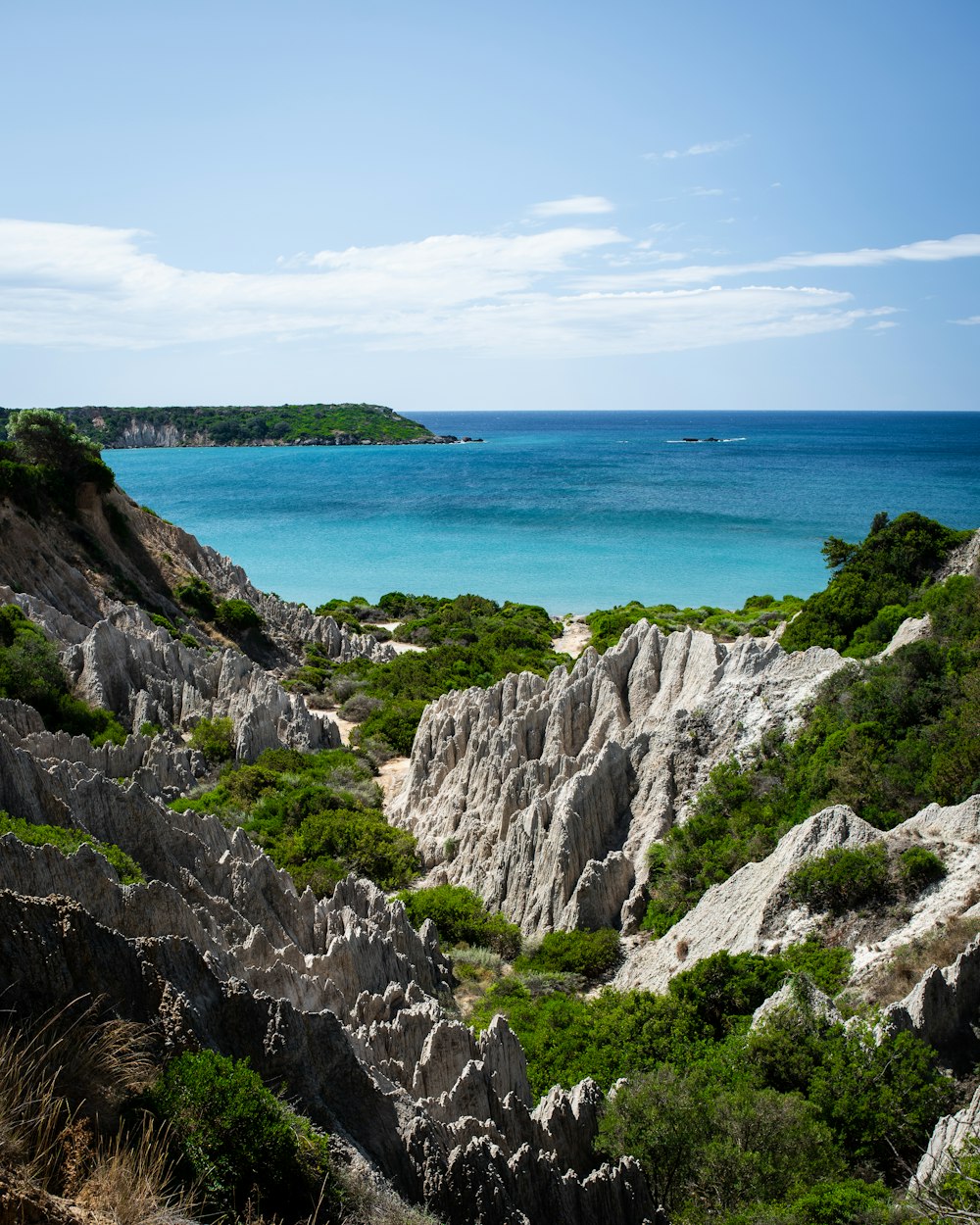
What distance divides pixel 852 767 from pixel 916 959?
19.0ft

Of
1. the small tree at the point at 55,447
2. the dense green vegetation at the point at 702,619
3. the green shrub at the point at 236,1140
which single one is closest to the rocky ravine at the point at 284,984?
the green shrub at the point at 236,1140

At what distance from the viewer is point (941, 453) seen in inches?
7308

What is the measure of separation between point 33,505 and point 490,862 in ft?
104

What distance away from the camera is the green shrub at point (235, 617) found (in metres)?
45.1

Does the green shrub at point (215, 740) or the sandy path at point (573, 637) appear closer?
the green shrub at point (215, 740)

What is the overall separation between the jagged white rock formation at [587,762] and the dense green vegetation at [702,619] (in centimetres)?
1649

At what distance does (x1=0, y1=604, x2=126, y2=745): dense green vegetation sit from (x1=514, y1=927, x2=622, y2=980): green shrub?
1478cm

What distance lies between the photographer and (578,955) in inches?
693

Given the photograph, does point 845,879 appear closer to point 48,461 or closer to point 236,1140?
point 236,1140

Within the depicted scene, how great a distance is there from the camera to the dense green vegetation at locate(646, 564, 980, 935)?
17.2 m

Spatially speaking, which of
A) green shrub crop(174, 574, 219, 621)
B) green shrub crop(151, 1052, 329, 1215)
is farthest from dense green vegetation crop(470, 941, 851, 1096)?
green shrub crop(174, 574, 219, 621)

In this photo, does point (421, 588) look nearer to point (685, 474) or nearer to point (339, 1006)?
point (339, 1006)

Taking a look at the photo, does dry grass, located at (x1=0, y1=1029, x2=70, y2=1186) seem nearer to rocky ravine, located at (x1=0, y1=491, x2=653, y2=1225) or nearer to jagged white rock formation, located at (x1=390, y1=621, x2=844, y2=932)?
rocky ravine, located at (x1=0, y1=491, x2=653, y2=1225)

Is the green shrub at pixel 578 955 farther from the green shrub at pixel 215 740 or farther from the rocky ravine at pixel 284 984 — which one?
the green shrub at pixel 215 740
